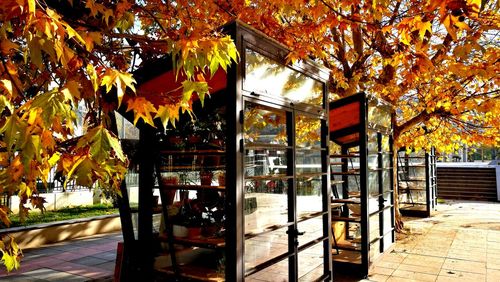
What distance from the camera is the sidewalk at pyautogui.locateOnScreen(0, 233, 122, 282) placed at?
641 centimetres

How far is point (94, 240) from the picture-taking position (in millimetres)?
9477

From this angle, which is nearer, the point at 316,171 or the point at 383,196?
the point at 316,171

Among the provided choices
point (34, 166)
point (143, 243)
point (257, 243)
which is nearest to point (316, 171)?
point (257, 243)

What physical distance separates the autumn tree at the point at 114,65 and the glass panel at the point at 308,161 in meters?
1.29

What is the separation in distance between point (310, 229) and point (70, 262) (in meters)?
4.93

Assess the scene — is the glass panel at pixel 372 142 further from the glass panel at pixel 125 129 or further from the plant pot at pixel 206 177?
the glass panel at pixel 125 129

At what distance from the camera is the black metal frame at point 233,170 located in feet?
11.5

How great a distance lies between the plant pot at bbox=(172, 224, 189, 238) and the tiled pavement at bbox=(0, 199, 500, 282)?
3.13 m

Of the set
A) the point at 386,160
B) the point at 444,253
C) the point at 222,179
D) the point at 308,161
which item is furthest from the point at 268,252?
the point at 444,253

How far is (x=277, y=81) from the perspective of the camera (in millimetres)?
4473

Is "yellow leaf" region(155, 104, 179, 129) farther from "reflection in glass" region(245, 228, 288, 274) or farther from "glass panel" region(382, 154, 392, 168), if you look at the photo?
"glass panel" region(382, 154, 392, 168)

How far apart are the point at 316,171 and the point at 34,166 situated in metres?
3.92

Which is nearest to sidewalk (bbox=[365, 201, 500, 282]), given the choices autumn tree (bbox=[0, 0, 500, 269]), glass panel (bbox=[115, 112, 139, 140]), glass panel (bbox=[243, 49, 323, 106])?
autumn tree (bbox=[0, 0, 500, 269])

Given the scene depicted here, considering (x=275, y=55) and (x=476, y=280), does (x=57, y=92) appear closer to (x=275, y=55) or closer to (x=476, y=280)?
(x=275, y=55)
